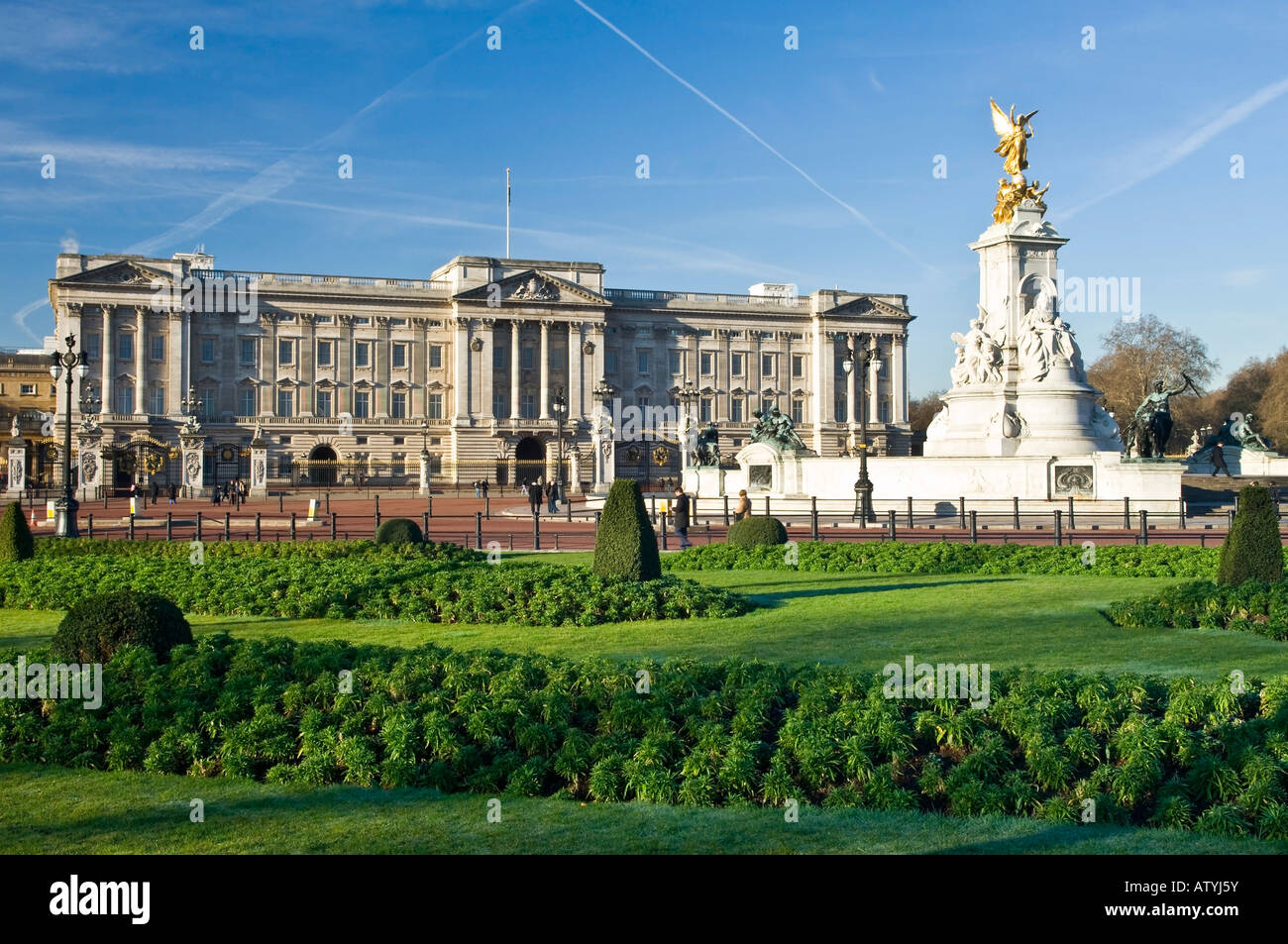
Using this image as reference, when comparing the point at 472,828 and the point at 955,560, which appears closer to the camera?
the point at 472,828

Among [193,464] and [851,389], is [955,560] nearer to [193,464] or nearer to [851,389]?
[193,464]

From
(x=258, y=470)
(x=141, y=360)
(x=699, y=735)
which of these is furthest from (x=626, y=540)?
(x=141, y=360)

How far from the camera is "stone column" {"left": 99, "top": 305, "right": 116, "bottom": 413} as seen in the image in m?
85.8

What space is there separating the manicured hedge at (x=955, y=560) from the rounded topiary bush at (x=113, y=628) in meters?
11.4

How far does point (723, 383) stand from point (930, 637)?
8914 cm

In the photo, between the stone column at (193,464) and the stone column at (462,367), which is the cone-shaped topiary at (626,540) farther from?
the stone column at (462,367)

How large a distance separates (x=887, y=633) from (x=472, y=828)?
7206mm

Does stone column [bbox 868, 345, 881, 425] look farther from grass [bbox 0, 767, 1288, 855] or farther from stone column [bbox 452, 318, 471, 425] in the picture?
grass [bbox 0, 767, 1288, 855]

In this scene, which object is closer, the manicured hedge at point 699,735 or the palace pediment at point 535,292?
the manicured hedge at point 699,735

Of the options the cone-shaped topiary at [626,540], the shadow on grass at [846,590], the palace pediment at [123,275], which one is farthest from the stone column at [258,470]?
the shadow on grass at [846,590]

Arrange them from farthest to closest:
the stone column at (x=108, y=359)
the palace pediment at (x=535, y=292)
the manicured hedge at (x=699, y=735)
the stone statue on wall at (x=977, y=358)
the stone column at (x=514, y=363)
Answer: the stone column at (x=514, y=363)
the palace pediment at (x=535, y=292)
the stone column at (x=108, y=359)
the stone statue on wall at (x=977, y=358)
the manicured hedge at (x=699, y=735)

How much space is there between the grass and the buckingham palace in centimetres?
7542

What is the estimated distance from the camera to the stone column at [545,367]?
3735 inches

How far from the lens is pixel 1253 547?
51.1ft
